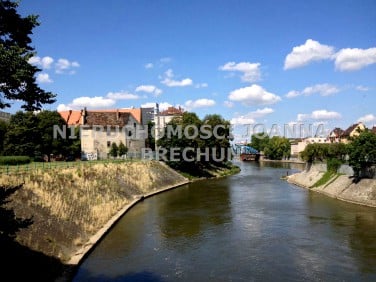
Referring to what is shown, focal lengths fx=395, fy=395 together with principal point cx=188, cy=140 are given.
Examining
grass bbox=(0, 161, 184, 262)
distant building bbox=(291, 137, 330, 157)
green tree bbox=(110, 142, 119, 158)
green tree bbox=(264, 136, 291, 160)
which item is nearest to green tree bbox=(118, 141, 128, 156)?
green tree bbox=(110, 142, 119, 158)

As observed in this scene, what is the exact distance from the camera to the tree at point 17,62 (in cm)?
1136

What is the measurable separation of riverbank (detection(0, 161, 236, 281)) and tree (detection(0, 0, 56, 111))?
4.39 m

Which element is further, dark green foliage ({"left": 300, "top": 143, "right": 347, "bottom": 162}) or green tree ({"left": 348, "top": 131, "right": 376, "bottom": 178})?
dark green foliage ({"left": 300, "top": 143, "right": 347, "bottom": 162})

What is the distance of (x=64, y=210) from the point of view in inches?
1141

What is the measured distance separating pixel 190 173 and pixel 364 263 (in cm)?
5850

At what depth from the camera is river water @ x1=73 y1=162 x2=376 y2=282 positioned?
2025 cm

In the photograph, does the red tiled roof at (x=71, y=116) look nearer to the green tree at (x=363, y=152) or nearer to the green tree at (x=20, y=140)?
the green tree at (x=20, y=140)

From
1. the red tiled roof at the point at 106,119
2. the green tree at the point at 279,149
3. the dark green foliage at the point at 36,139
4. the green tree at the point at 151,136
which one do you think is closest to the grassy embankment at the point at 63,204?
the dark green foliage at the point at 36,139

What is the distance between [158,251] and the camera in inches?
966

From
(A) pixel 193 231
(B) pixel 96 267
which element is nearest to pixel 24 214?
(B) pixel 96 267

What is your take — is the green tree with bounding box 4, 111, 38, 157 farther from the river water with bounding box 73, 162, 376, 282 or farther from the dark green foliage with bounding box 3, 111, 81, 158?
the river water with bounding box 73, 162, 376, 282

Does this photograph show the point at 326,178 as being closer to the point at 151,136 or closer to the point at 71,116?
the point at 151,136

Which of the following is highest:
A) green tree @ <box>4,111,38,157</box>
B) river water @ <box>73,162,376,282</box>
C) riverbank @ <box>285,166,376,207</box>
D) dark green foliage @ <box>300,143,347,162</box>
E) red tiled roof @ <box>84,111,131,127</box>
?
red tiled roof @ <box>84,111,131,127</box>

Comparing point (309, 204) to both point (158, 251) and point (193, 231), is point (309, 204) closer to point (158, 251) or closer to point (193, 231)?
point (193, 231)
